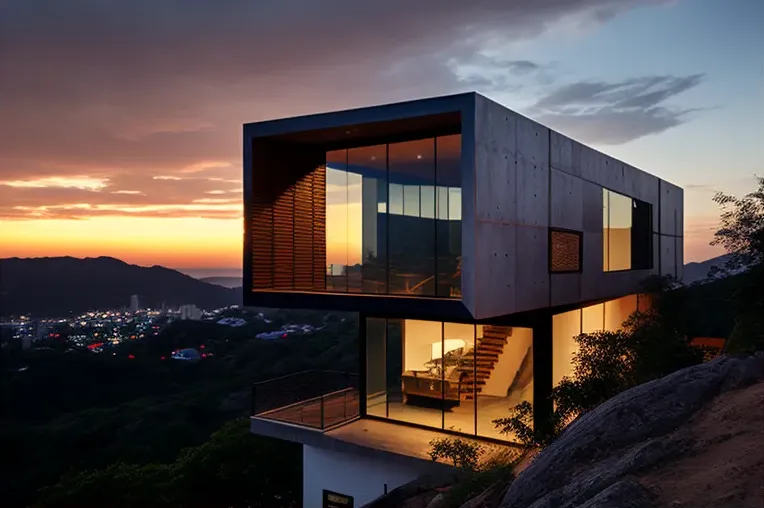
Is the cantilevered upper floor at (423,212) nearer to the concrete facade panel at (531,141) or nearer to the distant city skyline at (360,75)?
the concrete facade panel at (531,141)

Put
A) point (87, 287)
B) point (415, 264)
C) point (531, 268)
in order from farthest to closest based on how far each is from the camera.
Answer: point (87, 287) → point (531, 268) → point (415, 264)

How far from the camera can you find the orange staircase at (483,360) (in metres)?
14.6

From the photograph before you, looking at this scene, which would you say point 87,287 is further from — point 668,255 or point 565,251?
point 565,251

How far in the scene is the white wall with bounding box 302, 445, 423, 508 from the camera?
544 inches

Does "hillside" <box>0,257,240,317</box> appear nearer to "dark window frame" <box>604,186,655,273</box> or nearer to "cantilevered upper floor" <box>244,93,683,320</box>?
"cantilevered upper floor" <box>244,93,683,320</box>

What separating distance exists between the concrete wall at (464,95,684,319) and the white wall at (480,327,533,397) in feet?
3.35

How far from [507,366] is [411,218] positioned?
4469 mm

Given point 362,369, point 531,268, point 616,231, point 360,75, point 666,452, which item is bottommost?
point 362,369

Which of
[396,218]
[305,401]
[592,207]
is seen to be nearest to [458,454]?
[396,218]

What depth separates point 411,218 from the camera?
567 inches

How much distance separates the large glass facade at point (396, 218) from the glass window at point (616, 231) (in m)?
7.80

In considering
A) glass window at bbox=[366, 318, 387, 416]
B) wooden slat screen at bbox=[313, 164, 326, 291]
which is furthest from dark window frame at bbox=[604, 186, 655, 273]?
wooden slat screen at bbox=[313, 164, 326, 291]

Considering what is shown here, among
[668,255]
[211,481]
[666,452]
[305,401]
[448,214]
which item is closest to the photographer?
[666,452]

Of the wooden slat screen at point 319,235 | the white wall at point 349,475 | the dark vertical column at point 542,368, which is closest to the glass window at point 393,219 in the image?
the wooden slat screen at point 319,235
